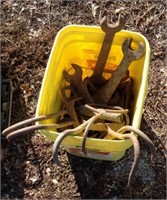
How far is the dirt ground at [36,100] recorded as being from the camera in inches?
57.5

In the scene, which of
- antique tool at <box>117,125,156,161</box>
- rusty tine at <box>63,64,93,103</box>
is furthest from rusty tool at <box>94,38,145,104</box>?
antique tool at <box>117,125,156,161</box>

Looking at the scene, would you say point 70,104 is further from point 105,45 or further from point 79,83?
point 105,45

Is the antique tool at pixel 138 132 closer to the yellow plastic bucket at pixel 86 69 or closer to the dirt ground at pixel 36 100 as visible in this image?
the yellow plastic bucket at pixel 86 69

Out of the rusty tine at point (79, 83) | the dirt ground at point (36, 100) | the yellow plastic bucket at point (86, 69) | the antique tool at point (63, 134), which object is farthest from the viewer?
the dirt ground at point (36, 100)

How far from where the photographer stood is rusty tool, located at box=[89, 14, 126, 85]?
1.24 m

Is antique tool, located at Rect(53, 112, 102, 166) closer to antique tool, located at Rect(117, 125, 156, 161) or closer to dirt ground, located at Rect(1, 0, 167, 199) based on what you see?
antique tool, located at Rect(117, 125, 156, 161)

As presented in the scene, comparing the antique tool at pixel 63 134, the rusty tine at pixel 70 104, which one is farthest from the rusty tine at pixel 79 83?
the antique tool at pixel 63 134

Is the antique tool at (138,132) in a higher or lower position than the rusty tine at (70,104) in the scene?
lower

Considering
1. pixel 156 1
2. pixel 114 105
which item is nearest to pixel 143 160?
pixel 114 105

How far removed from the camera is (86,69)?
Answer: 1.49 m

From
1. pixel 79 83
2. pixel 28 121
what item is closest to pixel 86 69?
pixel 79 83

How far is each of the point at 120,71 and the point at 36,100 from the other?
1.31 feet

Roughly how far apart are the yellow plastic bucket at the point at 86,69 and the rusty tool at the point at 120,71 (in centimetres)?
4

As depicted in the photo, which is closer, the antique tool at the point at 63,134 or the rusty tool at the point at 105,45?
the antique tool at the point at 63,134
